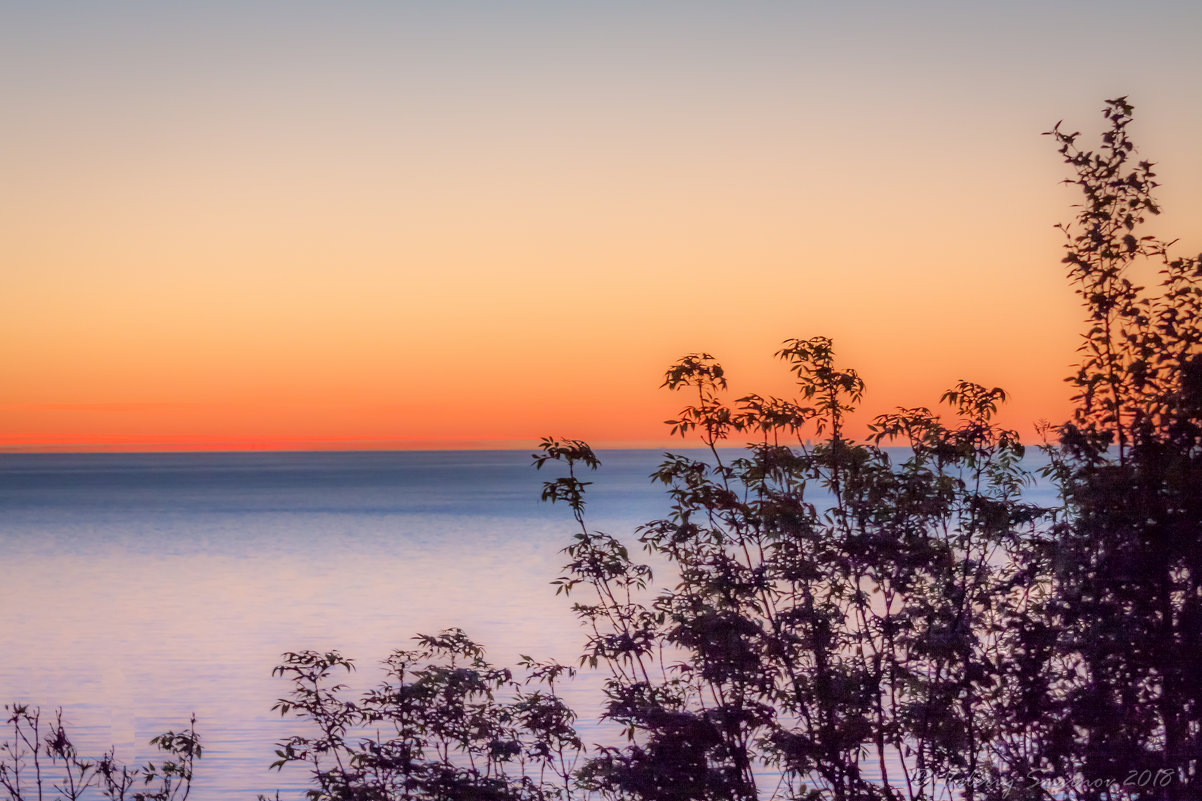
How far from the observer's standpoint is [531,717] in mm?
8062

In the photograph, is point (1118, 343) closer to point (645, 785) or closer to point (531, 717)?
point (645, 785)

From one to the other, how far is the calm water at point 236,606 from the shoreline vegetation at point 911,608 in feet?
24.9

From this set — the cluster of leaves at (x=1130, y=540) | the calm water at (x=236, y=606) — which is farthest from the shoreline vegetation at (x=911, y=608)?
the calm water at (x=236, y=606)

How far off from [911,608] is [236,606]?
1042 inches

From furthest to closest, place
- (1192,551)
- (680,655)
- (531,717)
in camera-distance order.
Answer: (680,655), (531,717), (1192,551)

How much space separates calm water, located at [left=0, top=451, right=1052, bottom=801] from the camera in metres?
17.9

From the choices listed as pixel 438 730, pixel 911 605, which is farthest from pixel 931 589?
pixel 438 730

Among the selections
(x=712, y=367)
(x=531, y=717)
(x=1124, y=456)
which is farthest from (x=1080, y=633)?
(x=531, y=717)

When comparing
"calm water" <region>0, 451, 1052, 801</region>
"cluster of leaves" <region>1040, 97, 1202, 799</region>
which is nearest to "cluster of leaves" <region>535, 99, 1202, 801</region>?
"cluster of leaves" <region>1040, 97, 1202, 799</region>

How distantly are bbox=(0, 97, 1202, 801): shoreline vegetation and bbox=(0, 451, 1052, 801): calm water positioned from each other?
24.9ft

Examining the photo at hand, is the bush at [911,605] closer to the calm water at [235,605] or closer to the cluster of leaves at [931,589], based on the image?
the cluster of leaves at [931,589]

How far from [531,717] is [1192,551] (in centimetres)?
440

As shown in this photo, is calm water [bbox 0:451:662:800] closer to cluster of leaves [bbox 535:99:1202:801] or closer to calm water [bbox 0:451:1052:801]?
calm water [bbox 0:451:1052:801]

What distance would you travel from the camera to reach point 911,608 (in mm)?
7695
